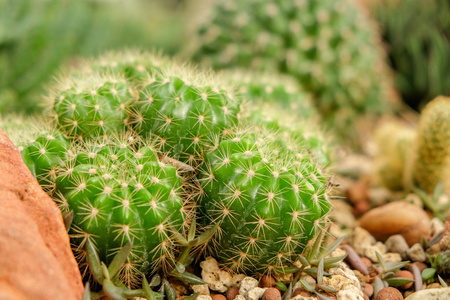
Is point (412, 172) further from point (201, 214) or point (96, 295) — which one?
point (96, 295)

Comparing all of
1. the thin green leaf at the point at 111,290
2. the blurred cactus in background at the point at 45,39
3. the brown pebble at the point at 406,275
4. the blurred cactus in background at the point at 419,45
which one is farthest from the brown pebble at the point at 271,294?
the blurred cactus in background at the point at 419,45

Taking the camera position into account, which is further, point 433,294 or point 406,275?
point 406,275

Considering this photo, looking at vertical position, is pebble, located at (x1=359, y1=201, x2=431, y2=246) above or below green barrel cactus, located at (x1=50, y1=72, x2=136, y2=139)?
below

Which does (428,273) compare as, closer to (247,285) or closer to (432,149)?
(247,285)

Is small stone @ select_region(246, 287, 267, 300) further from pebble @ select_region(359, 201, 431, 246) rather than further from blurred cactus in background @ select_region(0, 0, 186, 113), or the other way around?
blurred cactus in background @ select_region(0, 0, 186, 113)

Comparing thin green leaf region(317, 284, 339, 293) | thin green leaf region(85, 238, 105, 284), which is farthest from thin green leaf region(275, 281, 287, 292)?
thin green leaf region(85, 238, 105, 284)

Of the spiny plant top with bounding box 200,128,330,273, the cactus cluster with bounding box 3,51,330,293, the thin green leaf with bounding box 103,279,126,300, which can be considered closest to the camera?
the thin green leaf with bounding box 103,279,126,300

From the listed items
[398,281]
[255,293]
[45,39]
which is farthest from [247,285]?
[45,39]
